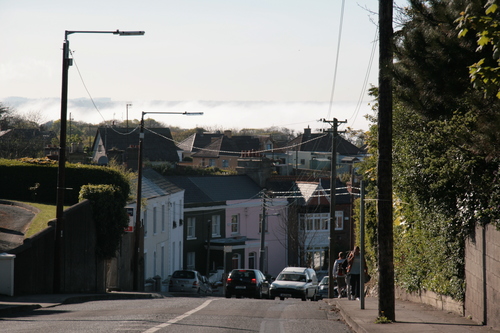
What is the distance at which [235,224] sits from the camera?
53031mm

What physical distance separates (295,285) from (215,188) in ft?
75.1

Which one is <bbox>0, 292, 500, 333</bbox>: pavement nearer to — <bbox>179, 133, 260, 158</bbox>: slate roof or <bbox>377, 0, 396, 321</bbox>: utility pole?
<bbox>377, 0, 396, 321</bbox>: utility pole

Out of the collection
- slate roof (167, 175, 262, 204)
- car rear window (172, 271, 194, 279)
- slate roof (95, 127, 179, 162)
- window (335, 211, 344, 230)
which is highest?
slate roof (95, 127, 179, 162)

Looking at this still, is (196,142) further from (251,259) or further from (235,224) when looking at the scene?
(251,259)

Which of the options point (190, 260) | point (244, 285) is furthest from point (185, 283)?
point (190, 260)

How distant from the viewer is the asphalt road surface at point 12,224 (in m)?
21.3

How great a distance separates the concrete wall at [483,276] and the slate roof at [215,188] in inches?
1450

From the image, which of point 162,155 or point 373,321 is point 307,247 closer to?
point 162,155

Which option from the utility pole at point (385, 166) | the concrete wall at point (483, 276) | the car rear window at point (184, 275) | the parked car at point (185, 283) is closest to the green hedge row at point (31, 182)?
the parked car at point (185, 283)

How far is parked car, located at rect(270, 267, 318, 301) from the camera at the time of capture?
102 ft

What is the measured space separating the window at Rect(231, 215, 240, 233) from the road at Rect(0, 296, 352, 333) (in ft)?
116

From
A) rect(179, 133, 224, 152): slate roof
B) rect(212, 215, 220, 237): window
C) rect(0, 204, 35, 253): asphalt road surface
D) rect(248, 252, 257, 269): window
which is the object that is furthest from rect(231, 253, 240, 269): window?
rect(179, 133, 224, 152): slate roof

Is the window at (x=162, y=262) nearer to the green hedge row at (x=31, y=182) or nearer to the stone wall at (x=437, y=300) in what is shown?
the green hedge row at (x=31, y=182)

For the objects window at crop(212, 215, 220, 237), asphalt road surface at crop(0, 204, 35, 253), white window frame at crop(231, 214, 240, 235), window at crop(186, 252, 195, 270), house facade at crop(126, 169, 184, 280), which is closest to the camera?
asphalt road surface at crop(0, 204, 35, 253)
